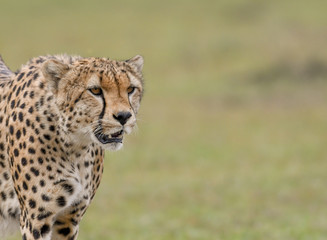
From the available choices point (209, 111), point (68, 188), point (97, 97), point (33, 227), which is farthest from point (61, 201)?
point (209, 111)

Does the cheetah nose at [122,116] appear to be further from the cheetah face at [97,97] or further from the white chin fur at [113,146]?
the white chin fur at [113,146]

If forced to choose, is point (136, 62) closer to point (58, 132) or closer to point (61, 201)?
point (58, 132)

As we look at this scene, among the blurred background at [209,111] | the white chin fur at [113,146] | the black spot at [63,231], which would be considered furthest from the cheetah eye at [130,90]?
the blurred background at [209,111]

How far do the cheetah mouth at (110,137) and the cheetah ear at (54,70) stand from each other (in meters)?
0.35

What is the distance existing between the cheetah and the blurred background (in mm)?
2979

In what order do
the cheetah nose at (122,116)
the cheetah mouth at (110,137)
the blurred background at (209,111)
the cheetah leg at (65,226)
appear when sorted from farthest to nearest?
the blurred background at (209,111) → the cheetah leg at (65,226) → the cheetah mouth at (110,137) → the cheetah nose at (122,116)

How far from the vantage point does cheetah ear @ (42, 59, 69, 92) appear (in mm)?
3959

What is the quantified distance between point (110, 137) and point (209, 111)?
12035mm

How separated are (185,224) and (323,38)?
1333 centimetres

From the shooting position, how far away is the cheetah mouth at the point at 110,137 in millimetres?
3863

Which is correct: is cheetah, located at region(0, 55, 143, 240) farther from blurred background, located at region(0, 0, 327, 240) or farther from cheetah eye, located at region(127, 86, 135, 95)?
blurred background, located at region(0, 0, 327, 240)

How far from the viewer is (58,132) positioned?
13.4ft

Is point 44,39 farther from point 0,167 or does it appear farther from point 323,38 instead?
point 0,167

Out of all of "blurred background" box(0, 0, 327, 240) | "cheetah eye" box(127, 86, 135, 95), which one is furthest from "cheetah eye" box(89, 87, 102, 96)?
"blurred background" box(0, 0, 327, 240)
